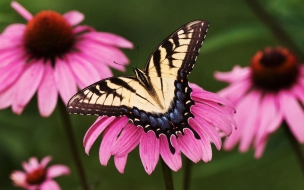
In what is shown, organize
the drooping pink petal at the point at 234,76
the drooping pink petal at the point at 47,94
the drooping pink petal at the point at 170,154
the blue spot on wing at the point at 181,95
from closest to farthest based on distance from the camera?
the drooping pink petal at the point at 170,154 → the blue spot on wing at the point at 181,95 → the drooping pink petal at the point at 47,94 → the drooping pink petal at the point at 234,76

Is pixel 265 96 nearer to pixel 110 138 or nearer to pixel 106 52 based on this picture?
pixel 106 52

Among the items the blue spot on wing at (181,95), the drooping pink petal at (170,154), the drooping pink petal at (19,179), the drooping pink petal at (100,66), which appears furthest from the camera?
the drooping pink petal at (19,179)

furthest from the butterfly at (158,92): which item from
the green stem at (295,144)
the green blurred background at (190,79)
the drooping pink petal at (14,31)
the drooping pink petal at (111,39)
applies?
the drooping pink petal at (14,31)

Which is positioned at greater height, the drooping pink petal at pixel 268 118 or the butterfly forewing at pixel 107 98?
the butterfly forewing at pixel 107 98

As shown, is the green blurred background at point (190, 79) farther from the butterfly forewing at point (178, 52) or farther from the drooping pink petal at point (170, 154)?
the drooping pink petal at point (170, 154)

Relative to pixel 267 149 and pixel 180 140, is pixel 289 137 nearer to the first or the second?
pixel 267 149

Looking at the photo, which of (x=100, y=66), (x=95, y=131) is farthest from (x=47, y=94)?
(x=95, y=131)

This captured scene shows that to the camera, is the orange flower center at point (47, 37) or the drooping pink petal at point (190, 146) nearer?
the drooping pink petal at point (190, 146)
